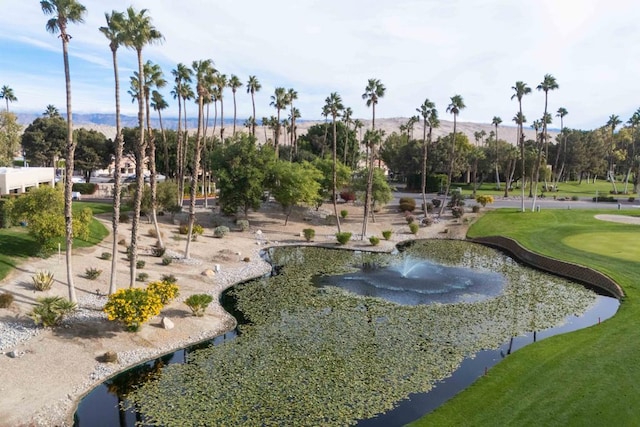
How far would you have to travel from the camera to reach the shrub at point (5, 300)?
2850 centimetres

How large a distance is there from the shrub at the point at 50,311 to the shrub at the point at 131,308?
2.72 metres

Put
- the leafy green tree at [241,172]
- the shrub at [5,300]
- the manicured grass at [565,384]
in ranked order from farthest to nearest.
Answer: the leafy green tree at [241,172], the shrub at [5,300], the manicured grass at [565,384]

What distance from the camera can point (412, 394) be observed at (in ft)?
71.9

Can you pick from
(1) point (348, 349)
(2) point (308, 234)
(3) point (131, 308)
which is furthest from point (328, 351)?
(2) point (308, 234)

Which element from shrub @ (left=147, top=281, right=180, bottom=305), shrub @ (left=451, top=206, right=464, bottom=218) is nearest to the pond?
shrub @ (left=147, top=281, right=180, bottom=305)

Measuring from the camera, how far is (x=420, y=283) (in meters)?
40.6

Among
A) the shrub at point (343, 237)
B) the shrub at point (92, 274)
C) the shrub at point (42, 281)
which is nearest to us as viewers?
the shrub at point (42, 281)

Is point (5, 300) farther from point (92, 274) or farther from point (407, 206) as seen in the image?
point (407, 206)

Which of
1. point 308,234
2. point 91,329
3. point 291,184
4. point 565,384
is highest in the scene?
point 291,184

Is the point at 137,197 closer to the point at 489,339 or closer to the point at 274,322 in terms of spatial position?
the point at 274,322

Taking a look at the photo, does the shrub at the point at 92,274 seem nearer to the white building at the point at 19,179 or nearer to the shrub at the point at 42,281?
the shrub at the point at 42,281

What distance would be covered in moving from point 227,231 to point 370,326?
31133mm

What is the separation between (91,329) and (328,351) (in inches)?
531

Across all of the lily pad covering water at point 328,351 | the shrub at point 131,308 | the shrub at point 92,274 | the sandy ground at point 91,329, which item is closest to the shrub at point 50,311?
the sandy ground at point 91,329
